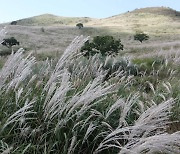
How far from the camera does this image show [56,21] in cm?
14838

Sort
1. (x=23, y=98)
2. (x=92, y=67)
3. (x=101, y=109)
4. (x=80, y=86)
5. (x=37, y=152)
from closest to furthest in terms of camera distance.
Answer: (x=37, y=152), (x=23, y=98), (x=101, y=109), (x=80, y=86), (x=92, y=67)

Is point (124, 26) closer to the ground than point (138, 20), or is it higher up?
closer to the ground

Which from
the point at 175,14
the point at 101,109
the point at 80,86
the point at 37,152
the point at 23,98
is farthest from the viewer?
the point at 175,14

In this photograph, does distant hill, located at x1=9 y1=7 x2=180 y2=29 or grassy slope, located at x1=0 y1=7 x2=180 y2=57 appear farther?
distant hill, located at x1=9 y1=7 x2=180 y2=29

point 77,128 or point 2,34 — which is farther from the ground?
point 2,34

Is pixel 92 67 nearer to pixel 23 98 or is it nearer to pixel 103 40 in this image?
pixel 23 98

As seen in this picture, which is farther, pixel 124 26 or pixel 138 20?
pixel 138 20

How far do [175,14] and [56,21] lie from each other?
170 feet

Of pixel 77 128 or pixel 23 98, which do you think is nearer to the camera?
pixel 77 128

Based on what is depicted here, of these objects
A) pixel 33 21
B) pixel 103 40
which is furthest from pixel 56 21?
pixel 103 40

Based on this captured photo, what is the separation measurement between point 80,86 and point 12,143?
68.5 inches

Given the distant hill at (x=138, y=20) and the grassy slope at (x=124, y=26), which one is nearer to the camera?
the grassy slope at (x=124, y=26)

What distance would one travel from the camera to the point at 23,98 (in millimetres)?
3879

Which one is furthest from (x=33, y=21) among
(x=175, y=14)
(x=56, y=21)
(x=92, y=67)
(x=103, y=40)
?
(x=92, y=67)
